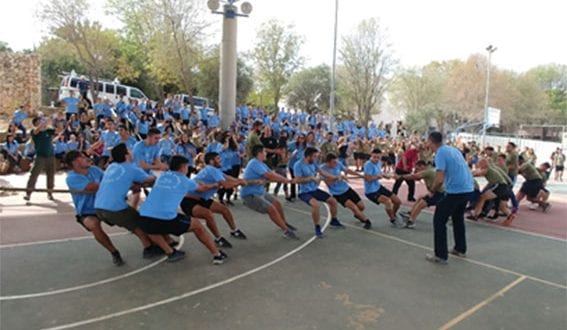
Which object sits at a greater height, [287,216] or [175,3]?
[175,3]

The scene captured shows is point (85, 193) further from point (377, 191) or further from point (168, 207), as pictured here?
point (377, 191)

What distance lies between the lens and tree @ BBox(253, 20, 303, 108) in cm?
3438

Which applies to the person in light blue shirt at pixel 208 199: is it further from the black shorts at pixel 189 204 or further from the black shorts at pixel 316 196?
the black shorts at pixel 316 196

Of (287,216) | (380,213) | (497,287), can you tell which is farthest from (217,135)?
(497,287)

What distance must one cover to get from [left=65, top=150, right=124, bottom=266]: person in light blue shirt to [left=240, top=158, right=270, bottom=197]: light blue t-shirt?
2276 millimetres

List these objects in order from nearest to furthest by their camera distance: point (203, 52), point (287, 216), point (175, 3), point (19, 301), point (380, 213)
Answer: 1. point (19, 301)
2. point (287, 216)
3. point (380, 213)
4. point (175, 3)
5. point (203, 52)

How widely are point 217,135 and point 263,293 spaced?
245 inches

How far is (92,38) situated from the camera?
1168 inches

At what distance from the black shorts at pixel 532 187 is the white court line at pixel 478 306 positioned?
6.13 meters

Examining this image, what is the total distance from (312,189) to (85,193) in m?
3.80

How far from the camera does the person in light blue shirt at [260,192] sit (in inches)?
278

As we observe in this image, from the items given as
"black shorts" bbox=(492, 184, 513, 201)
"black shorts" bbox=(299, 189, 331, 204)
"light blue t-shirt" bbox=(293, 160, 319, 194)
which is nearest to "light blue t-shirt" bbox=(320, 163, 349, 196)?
"light blue t-shirt" bbox=(293, 160, 319, 194)

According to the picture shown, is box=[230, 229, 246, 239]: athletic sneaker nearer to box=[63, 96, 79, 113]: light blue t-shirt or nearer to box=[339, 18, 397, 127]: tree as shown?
box=[63, 96, 79, 113]: light blue t-shirt

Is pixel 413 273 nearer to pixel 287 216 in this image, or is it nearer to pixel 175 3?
pixel 287 216
